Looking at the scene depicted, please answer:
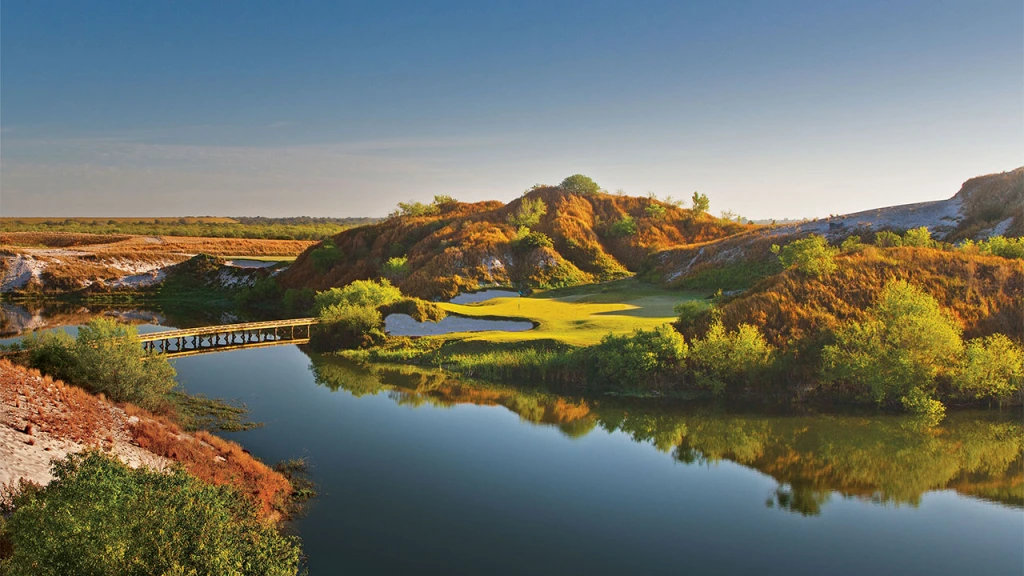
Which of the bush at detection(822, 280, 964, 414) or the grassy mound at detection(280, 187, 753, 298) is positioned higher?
the grassy mound at detection(280, 187, 753, 298)

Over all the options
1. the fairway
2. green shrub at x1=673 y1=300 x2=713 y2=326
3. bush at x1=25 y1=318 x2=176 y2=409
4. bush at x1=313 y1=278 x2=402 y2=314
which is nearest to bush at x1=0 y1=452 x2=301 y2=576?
bush at x1=25 y1=318 x2=176 y2=409

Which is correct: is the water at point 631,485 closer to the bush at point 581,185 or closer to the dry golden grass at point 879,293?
the dry golden grass at point 879,293

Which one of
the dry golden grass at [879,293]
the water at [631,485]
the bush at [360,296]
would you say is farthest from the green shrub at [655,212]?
the water at [631,485]

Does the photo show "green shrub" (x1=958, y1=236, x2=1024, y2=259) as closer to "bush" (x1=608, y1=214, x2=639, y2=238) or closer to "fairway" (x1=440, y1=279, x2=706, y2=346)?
"fairway" (x1=440, y1=279, x2=706, y2=346)

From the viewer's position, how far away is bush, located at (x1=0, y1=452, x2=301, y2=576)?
29.0 ft

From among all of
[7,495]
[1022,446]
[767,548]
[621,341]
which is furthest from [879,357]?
[7,495]

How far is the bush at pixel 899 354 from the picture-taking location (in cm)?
2491

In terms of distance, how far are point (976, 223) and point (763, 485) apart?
36342 millimetres

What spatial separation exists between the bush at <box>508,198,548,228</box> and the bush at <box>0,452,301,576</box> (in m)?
56.9

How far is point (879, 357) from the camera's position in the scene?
25531 mm

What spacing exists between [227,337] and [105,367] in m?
19.3

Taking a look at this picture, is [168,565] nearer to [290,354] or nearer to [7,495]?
[7,495]

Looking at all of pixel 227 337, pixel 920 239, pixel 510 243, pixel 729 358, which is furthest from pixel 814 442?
pixel 510 243

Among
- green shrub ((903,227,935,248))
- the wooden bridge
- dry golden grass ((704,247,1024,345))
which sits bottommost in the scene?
the wooden bridge
